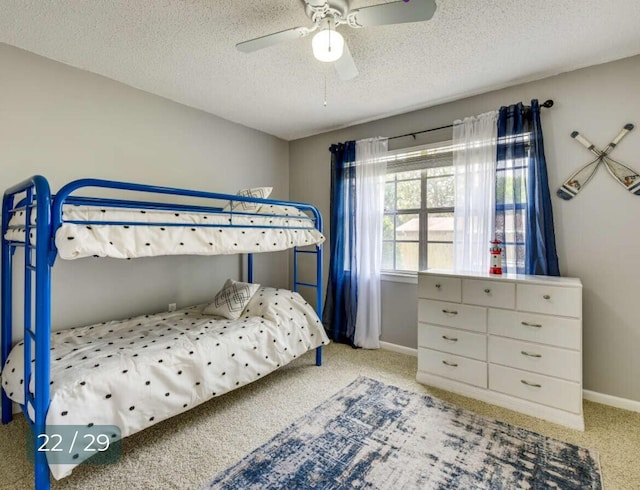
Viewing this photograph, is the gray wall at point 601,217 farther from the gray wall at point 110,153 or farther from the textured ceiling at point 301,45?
the gray wall at point 110,153

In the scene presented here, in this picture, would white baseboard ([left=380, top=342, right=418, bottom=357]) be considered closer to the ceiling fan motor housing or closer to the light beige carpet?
the light beige carpet

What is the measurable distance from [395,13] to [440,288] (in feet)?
6.22

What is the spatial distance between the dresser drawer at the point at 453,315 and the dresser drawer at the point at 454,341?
0.05 metres

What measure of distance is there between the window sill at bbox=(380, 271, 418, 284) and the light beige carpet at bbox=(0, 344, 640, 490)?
2.95 feet

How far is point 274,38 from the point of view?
1.73 m

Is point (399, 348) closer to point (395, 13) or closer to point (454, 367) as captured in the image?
point (454, 367)

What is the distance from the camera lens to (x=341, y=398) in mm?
2445

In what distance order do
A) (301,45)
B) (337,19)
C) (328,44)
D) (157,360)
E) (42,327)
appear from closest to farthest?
(42,327) < (328,44) < (337,19) < (157,360) < (301,45)

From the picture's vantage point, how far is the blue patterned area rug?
162 cm

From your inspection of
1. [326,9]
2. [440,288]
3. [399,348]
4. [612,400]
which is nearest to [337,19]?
[326,9]

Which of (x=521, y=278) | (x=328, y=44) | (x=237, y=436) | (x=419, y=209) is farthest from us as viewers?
(x=419, y=209)

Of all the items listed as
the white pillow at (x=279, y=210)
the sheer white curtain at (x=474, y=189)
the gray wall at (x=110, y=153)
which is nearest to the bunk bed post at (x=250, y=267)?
the gray wall at (x=110, y=153)

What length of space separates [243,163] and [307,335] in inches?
79.9

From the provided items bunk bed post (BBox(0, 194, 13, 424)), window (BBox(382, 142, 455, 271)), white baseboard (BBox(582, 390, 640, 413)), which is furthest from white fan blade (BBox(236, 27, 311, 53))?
white baseboard (BBox(582, 390, 640, 413))
